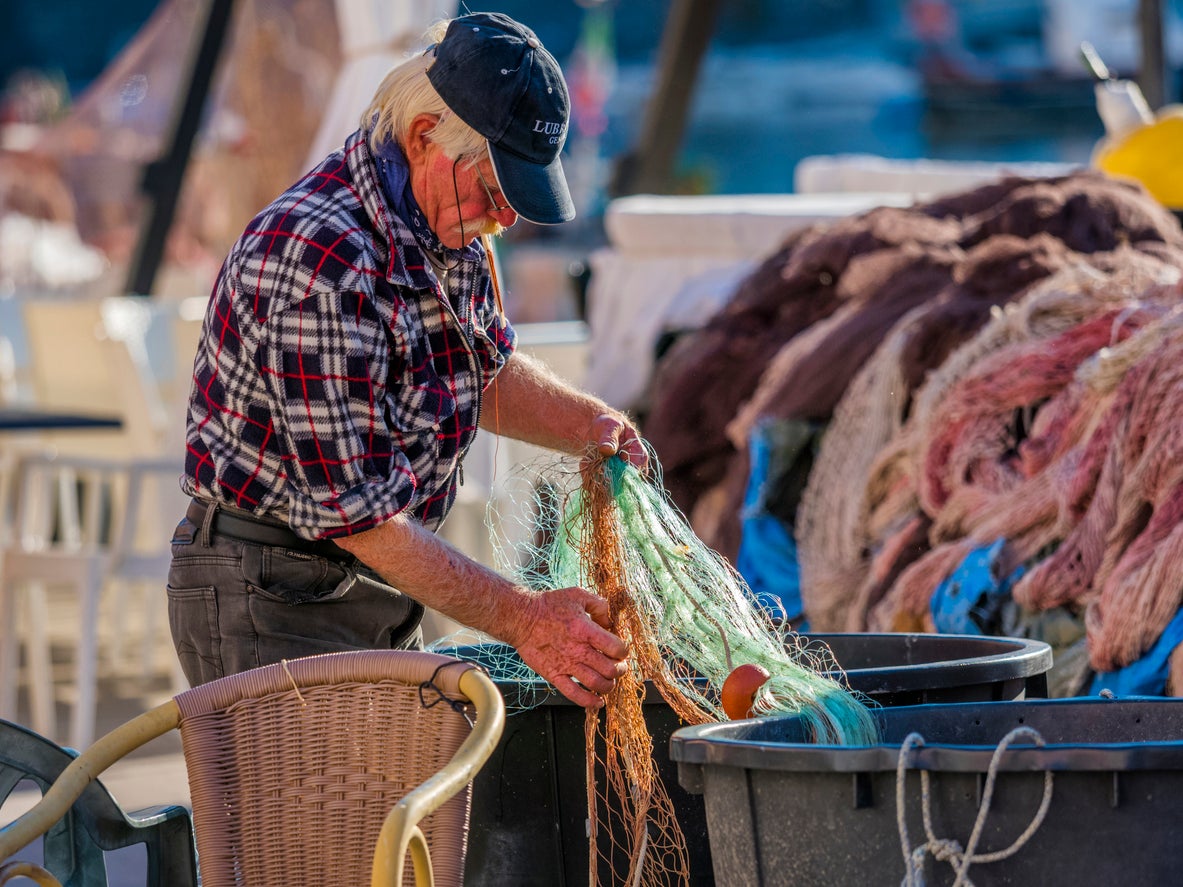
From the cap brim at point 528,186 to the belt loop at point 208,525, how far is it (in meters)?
0.59

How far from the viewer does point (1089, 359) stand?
3471 millimetres

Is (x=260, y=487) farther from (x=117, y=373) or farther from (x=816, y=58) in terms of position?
(x=816, y=58)

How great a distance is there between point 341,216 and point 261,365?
22cm

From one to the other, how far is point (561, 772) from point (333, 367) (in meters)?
0.73

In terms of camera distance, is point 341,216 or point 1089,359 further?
point 1089,359

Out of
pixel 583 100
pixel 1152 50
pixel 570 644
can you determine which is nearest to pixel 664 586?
pixel 570 644

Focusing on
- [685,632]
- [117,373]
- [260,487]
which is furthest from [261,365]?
[117,373]

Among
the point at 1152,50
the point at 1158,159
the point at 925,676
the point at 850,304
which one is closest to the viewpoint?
the point at 925,676

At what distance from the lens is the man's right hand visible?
77.4 inches

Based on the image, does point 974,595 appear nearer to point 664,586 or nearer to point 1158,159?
point 664,586

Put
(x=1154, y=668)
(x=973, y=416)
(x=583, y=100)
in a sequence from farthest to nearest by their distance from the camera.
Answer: (x=583, y=100), (x=973, y=416), (x=1154, y=668)

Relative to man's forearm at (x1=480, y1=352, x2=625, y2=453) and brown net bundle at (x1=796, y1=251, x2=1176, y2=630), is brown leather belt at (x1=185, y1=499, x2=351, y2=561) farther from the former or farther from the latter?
brown net bundle at (x1=796, y1=251, x2=1176, y2=630)

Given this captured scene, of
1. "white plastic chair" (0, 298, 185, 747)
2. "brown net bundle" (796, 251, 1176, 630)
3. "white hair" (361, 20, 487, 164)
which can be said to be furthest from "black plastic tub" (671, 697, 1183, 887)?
"white plastic chair" (0, 298, 185, 747)

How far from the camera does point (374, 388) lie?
199 cm
